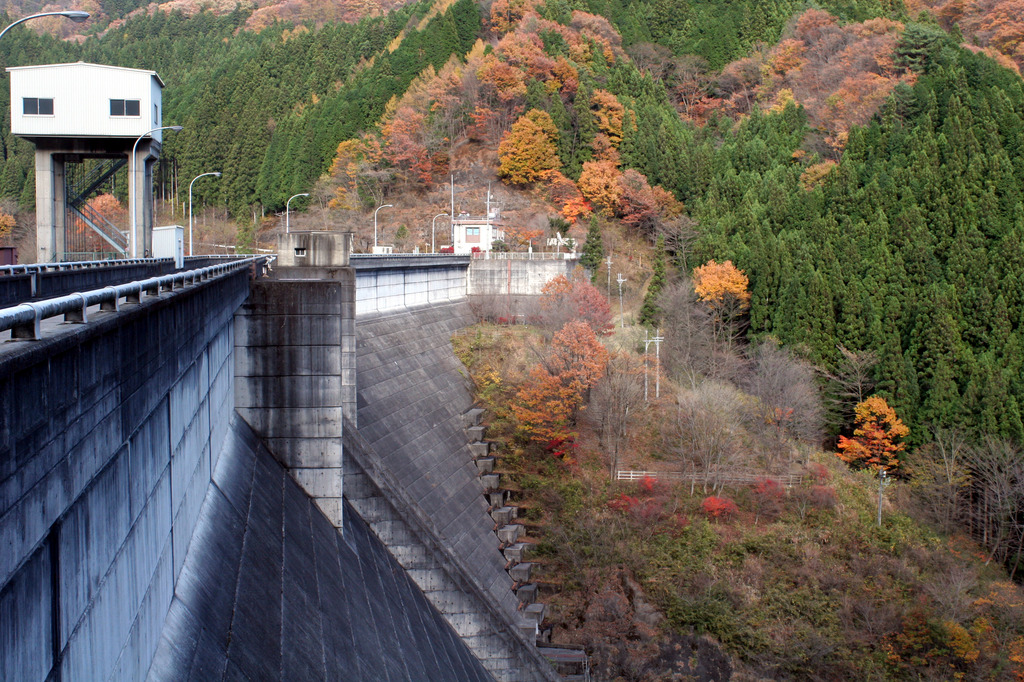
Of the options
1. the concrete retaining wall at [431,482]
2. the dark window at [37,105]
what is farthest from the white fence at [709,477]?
the dark window at [37,105]

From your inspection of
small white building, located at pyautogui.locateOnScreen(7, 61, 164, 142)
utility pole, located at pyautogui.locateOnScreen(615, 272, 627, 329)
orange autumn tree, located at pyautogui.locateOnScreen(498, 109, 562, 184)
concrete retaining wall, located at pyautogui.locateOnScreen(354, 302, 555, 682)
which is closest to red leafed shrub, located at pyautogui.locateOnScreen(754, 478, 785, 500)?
concrete retaining wall, located at pyautogui.locateOnScreen(354, 302, 555, 682)

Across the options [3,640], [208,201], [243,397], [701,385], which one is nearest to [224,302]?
[243,397]

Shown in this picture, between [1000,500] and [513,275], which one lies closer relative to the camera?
[1000,500]

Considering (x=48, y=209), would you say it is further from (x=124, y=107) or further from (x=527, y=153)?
(x=527, y=153)

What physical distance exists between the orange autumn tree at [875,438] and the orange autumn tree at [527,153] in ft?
116

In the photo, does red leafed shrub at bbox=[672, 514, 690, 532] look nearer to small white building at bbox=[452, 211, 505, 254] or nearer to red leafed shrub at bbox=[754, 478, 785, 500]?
red leafed shrub at bbox=[754, 478, 785, 500]

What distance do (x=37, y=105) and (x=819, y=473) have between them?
3388 centimetres

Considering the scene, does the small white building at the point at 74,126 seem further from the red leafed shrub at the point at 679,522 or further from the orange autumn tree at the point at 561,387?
the red leafed shrub at the point at 679,522

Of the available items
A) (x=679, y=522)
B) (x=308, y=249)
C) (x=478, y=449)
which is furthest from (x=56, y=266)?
(x=679, y=522)

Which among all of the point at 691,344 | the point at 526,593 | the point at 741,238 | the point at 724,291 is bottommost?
the point at 526,593

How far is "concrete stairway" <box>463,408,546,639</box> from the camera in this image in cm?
2702

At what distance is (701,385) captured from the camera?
46625mm

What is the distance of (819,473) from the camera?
129 ft

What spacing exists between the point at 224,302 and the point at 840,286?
43639 millimetres
